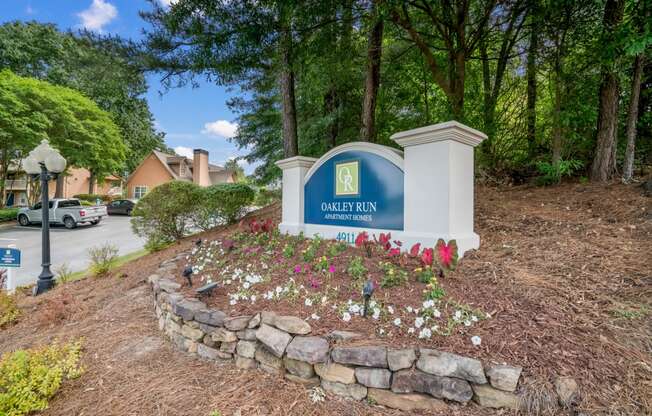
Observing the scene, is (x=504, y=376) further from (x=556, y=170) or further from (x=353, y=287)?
(x=556, y=170)

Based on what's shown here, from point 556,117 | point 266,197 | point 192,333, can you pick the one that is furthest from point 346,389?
point 266,197

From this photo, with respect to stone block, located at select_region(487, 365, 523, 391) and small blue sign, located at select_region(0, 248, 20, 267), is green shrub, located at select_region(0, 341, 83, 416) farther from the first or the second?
small blue sign, located at select_region(0, 248, 20, 267)

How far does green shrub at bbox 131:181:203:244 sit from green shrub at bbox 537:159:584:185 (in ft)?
22.2

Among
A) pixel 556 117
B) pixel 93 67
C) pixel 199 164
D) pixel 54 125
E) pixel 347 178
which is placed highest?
pixel 54 125

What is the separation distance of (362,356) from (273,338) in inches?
26.6

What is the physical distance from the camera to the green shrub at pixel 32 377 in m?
1.96

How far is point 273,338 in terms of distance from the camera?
7.08 ft

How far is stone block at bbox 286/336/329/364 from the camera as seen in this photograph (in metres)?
1.96

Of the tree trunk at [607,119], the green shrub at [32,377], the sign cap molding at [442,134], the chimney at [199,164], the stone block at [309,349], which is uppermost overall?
the chimney at [199,164]

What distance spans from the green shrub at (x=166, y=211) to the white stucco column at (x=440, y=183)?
517cm

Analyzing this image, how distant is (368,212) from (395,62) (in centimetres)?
473

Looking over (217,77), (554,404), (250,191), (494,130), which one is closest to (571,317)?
(554,404)

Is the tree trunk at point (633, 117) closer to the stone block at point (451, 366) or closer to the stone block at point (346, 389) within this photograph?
the stone block at point (451, 366)

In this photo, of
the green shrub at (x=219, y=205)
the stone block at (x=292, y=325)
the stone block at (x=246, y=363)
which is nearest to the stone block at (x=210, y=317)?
the stone block at (x=246, y=363)
